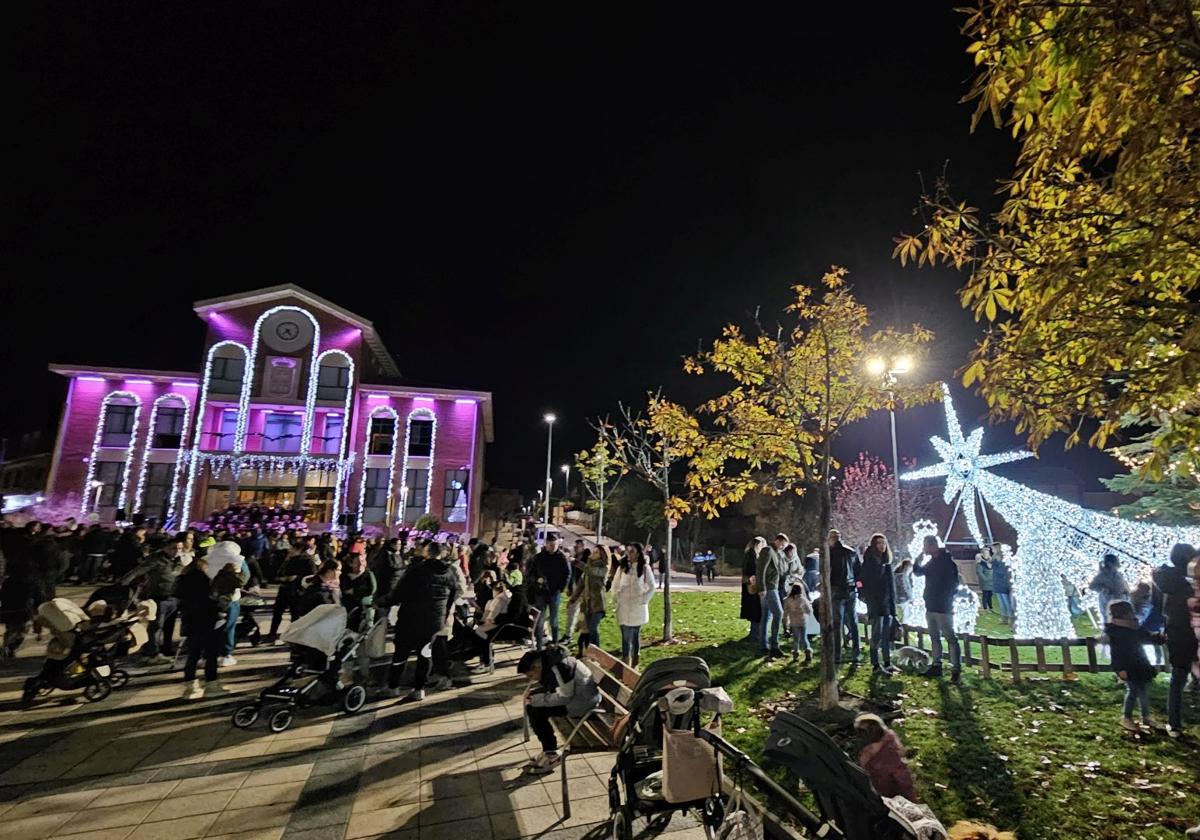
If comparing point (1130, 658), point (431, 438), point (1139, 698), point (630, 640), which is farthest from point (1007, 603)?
point (431, 438)

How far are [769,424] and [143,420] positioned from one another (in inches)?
1532

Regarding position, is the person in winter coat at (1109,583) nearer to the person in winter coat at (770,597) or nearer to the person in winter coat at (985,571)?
the person in winter coat at (770,597)

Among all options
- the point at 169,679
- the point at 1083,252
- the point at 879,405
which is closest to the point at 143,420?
the point at 169,679

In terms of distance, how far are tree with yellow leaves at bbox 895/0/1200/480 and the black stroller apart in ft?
8.24

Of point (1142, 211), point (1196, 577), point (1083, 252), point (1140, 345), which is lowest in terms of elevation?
A: point (1196, 577)

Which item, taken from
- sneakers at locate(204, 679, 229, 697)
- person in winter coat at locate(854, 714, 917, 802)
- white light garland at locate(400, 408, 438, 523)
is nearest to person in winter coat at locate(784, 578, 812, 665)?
person in winter coat at locate(854, 714, 917, 802)

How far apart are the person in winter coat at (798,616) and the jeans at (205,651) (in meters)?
9.65

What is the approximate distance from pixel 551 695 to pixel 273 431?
36022 mm

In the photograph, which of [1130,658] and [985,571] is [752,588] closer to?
[1130,658]

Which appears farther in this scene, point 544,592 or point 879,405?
point 544,592

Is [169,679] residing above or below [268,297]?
below

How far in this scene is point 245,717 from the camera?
687cm

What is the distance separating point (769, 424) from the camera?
9430 millimetres

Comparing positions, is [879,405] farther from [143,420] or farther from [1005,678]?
[143,420]
